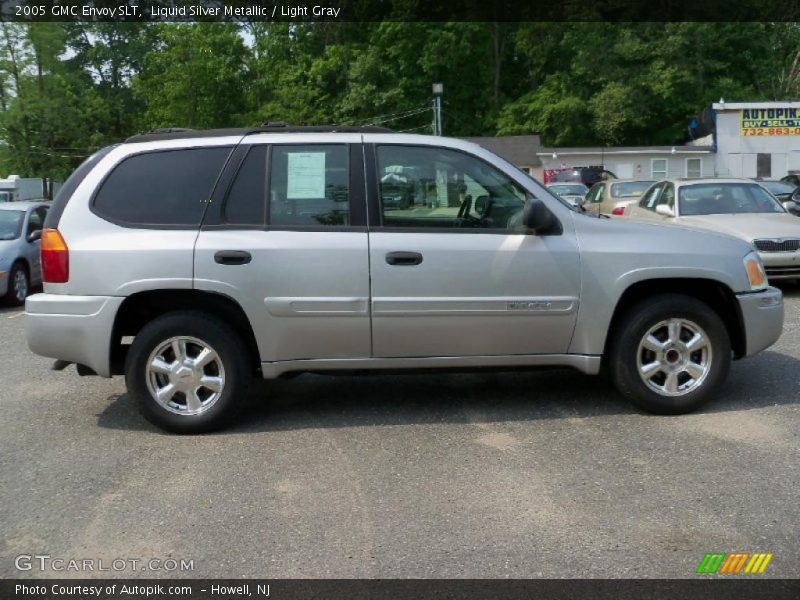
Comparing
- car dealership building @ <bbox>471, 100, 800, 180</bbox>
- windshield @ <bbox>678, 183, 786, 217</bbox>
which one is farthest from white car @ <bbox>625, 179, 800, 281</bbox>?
car dealership building @ <bbox>471, 100, 800, 180</bbox>

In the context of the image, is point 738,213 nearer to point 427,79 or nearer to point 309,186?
point 309,186

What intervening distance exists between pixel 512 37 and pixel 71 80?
30081mm

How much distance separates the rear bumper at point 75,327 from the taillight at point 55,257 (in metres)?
0.12

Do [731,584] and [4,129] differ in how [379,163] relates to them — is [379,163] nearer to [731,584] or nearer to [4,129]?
[731,584]

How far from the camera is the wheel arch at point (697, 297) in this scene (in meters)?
5.82

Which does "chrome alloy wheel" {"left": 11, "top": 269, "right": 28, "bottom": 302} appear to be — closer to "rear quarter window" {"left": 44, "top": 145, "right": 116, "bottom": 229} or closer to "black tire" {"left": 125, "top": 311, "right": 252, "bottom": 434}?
"rear quarter window" {"left": 44, "top": 145, "right": 116, "bottom": 229}

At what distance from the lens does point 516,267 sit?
5574mm

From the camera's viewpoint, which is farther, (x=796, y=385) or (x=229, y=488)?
(x=796, y=385)

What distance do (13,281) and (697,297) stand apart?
9.86 meters

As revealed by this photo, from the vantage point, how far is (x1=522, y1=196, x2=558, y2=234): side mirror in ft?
18.0

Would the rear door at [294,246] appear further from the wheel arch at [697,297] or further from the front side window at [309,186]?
the wheel arch at [697,297]

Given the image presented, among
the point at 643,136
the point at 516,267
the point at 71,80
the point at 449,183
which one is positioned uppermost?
the point at 71,80

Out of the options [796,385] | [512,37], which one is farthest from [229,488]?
[512,37]

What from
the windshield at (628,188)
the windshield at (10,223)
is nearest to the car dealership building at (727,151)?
the windshield at (628,188)
